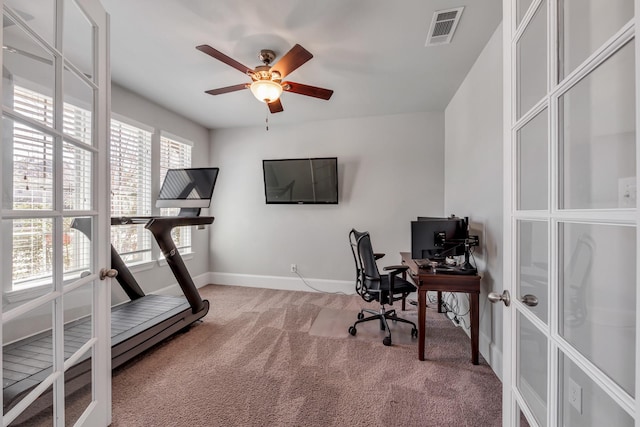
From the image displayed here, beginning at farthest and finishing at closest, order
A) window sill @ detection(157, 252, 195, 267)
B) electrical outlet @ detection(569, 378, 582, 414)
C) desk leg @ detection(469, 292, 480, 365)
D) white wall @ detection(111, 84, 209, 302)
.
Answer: window sill @ detection(157, 252, 195, 267), white wall @ detection(111, 84, 209, 302), desk leg @ detection(469, 292, 480, 365), electrical outlet @ detection(569, 378, 582, 414)

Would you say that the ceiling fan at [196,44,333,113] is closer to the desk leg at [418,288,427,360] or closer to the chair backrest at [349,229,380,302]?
the chair backrest at [349,229,380,302]

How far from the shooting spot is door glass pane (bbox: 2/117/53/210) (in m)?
0.89

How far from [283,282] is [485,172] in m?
3.09

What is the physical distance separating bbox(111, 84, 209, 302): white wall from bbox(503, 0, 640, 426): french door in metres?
3.56

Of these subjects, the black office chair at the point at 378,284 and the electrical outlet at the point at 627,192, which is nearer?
the electrical outlet at the point at 627,192

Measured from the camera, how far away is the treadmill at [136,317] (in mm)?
934

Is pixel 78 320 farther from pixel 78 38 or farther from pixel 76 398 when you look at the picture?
pixel 78 38

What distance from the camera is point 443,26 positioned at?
191 centimetres

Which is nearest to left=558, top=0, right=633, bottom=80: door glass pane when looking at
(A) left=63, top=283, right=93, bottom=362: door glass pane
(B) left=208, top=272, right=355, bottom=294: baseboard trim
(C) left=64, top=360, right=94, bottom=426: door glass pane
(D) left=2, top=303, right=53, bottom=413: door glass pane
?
(D) left=2, top=303, right=53, bottom=413: door glass pane

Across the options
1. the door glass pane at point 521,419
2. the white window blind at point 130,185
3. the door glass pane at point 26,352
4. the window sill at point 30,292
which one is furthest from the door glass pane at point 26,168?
the white window blind at point 130,185

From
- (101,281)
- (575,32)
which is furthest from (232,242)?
(575,32)

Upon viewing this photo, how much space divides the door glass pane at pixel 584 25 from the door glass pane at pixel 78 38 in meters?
1.87

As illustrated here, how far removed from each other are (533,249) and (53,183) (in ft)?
6.18

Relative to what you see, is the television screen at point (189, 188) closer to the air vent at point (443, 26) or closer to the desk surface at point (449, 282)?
the desk surface at point (449, 282)
